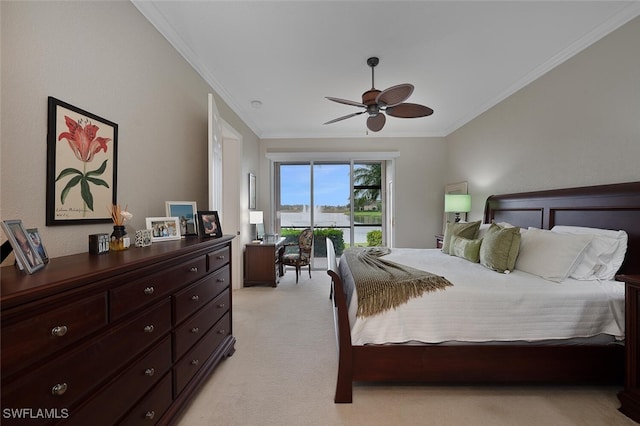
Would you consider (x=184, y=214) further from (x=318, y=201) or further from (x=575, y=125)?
(x=575, y=125)

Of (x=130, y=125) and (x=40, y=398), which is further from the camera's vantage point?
(x=130, y=125)

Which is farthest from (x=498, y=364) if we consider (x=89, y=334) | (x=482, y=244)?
(x=89, y=334)

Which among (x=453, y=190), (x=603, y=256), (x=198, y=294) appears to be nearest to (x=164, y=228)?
(x=198, y=294)

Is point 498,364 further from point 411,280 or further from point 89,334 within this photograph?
point 89,334

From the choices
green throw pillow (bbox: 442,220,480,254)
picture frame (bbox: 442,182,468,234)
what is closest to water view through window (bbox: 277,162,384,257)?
picture frame (bbox: 442,182,468,234)

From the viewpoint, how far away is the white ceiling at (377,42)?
2012 mm

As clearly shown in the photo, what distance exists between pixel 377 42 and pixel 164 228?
2.41 m

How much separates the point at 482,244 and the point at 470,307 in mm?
1063

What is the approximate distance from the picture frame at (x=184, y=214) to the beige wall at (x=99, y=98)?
0.32ft

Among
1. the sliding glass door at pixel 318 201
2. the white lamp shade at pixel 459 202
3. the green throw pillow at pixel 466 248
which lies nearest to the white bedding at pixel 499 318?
the green throw pillow at pixel 466 248

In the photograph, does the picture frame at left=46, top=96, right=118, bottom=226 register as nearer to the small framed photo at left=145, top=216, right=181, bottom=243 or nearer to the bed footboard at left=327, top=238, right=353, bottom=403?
the small framed photo at left=145, top=216, right=181, bottom=243

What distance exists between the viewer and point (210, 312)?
1955mm

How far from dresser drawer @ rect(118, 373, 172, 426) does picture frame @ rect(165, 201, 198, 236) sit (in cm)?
109

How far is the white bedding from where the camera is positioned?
1812 mm
